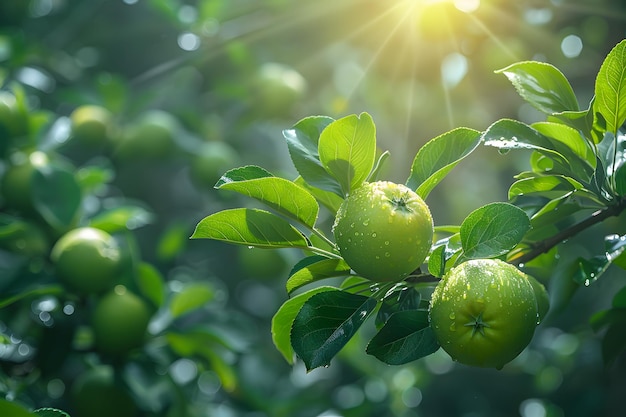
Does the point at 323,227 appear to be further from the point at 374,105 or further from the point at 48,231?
the point at 48,231

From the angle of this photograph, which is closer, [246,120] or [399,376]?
[246,120]

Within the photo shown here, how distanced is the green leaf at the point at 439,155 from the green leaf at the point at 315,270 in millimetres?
152

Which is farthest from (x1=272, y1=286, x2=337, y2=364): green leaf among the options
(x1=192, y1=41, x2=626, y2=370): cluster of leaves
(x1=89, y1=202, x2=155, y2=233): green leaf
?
(x1=89, y1=202, x2=155, y2=233): green leaf

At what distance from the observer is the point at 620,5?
2.09 meters

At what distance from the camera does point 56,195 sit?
1775 millimetres

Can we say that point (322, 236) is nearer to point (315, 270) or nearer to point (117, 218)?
point (315, 270)

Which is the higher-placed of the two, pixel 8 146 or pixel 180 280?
pixel 8 146

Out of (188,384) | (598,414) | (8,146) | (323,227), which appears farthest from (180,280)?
(598,414)

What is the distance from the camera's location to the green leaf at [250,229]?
38.6 inches

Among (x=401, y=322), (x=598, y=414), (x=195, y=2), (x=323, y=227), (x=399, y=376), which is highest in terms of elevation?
(x=401, y=322)

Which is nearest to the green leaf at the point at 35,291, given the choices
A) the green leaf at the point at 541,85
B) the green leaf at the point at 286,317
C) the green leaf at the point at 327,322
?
the green leaf at the point at 286,317

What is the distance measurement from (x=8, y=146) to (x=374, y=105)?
1.54 metres

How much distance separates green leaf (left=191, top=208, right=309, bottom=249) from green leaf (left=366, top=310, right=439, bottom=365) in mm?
161

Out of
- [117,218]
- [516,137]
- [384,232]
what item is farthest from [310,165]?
[117,218]
